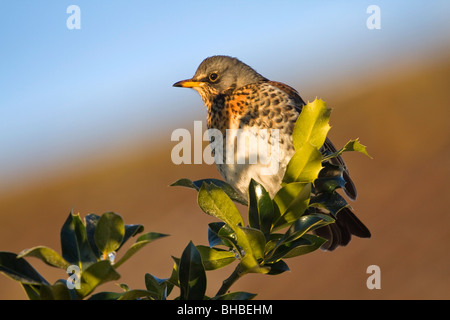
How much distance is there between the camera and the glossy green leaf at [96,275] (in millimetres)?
1063

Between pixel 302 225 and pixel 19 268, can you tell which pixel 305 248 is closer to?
pixel 302 225

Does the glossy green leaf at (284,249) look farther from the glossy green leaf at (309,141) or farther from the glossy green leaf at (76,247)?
the glossy green leaf at (76,247)

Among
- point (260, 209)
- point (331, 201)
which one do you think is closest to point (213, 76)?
point (331, 201)

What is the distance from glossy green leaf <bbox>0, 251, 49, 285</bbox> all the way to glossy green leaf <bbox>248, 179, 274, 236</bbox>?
567 mm

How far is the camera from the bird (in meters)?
3.20

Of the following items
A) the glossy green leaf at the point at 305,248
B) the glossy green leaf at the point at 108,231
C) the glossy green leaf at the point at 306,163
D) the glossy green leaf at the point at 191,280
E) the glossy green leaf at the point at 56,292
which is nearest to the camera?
the glossy green leaf at the point at 56,292

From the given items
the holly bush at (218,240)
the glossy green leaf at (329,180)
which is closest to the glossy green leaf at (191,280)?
the holly bush at (218,240)

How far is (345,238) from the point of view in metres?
3.23

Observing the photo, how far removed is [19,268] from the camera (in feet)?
3.62

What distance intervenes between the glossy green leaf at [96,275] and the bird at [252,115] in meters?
2.03

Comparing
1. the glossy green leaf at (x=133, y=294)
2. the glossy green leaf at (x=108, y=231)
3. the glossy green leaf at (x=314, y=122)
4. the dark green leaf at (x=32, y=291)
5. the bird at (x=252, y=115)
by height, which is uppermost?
the bird at (x=252, y=115)

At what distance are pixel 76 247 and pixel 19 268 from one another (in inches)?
5.4

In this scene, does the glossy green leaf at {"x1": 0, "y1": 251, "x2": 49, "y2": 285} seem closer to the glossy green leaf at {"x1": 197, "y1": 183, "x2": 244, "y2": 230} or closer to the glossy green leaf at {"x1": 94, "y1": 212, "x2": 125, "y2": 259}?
the glossy green leaf at {"x1": 94, "y1": 212, "x2": 125, "y2": 259}
